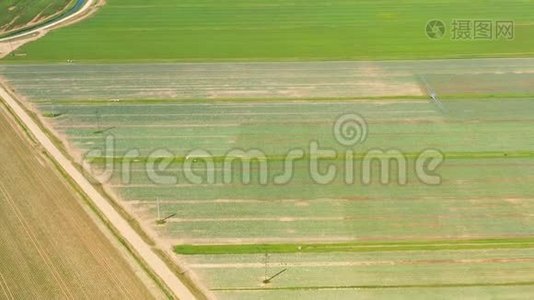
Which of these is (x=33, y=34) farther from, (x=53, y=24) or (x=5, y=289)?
(x=5, y=289)

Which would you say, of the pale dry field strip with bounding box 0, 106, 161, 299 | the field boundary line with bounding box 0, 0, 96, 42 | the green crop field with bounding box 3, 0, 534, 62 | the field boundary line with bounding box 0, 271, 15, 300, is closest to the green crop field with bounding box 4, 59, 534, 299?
the pale dry field strip with bounding box 0, 106, 161, 299

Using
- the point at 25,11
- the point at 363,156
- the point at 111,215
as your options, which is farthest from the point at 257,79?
the point at 25,11

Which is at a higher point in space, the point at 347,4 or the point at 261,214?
the point at 347,4

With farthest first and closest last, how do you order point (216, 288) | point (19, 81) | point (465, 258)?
1. point (19, 81)
2. point (465, 258)
3. point (216, 288)

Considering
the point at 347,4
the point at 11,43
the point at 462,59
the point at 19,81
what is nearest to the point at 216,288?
the point at 19,81

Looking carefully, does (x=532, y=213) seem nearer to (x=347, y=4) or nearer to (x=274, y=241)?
(x=274, y=241)

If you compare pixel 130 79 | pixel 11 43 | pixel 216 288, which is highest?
pixel 11 43
